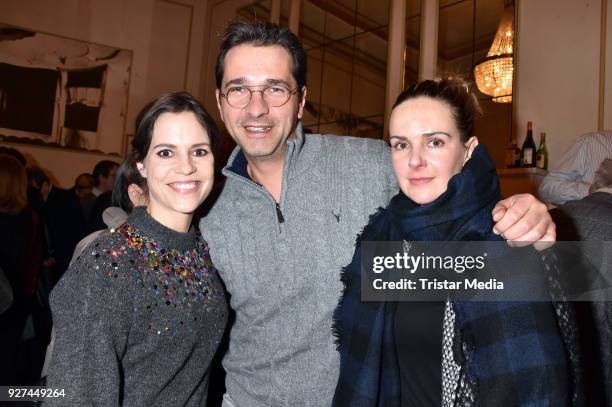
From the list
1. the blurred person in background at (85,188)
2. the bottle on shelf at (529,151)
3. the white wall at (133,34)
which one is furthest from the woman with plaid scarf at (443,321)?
the white wall at (133,34)

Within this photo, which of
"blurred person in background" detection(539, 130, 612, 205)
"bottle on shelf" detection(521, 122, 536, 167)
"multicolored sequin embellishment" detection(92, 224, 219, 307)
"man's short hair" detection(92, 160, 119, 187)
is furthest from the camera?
"man's short hair" detection(92, 160, 119, 187)

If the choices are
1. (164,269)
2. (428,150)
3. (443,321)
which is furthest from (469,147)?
(164,269)

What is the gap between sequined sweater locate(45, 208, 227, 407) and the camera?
1090mm

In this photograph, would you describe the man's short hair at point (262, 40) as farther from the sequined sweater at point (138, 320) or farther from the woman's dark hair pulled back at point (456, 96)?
the sequined sweater at point (138, 320)

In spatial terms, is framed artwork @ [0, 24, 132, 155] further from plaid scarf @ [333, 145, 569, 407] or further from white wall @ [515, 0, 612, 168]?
plaid scarf @ [333, 145, 569, 407]

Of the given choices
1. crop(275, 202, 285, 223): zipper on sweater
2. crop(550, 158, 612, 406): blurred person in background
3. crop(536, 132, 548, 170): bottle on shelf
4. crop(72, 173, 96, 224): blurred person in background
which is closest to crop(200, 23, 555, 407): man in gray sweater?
crop(275, 202, 285, 223): zipper on sweater

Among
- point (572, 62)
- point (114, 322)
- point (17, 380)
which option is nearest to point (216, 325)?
point (114, 322)

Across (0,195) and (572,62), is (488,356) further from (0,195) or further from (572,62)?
(572,62)

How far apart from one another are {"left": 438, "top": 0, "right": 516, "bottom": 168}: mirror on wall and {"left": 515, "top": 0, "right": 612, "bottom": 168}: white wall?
14 cm

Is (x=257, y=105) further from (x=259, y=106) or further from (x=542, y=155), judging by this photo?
(x=542, y=155)

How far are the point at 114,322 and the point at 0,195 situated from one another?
77.4 inches

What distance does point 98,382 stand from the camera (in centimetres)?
108

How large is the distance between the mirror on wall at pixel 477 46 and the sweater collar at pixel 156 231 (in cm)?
292

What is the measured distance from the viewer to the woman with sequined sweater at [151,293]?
1096mm
